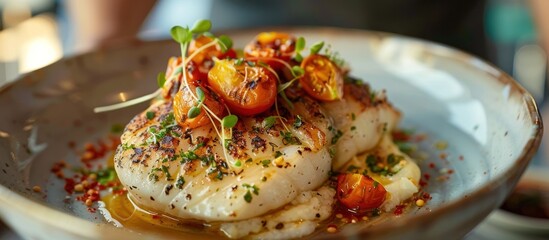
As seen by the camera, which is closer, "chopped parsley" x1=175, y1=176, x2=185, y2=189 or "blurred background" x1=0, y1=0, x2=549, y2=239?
"chopped parsley" x1=175, y1=176, x2=185, y2=189

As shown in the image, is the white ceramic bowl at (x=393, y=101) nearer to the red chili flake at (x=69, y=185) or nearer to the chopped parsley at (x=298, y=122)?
the red chili flake at (x=69, y=185)

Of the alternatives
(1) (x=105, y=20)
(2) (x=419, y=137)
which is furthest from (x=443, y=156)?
(1) (x=105, y=20)

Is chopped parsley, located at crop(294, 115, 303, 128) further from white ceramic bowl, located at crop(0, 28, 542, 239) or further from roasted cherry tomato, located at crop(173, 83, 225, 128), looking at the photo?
white ceramic bowl, located at crop(0, 28, 542, 239)

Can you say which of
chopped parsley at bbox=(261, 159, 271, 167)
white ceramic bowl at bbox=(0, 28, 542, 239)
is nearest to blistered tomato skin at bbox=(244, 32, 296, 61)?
chopped parsley at bbox=(261, 159, 271, 167)

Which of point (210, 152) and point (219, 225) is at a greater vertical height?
point (210, 152)

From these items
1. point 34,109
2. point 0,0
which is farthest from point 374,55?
point 0,0

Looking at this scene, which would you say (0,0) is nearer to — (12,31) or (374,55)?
(12,31)
